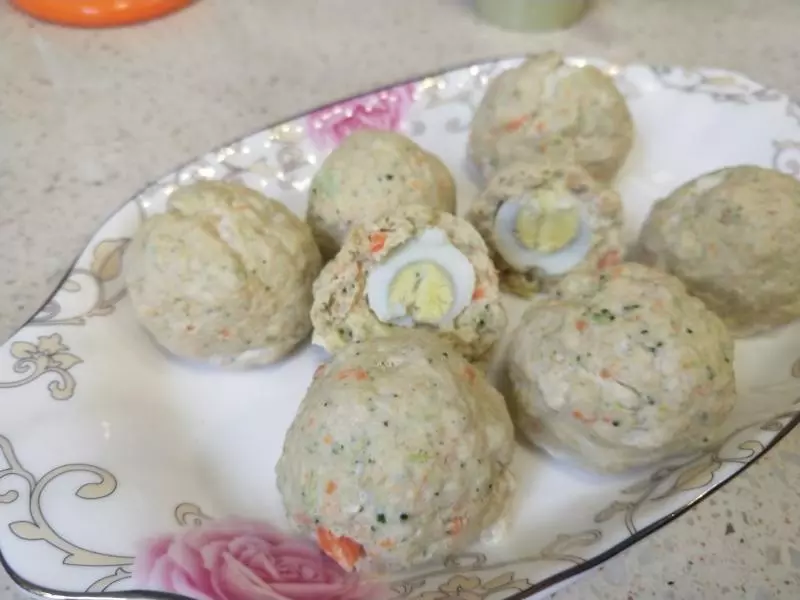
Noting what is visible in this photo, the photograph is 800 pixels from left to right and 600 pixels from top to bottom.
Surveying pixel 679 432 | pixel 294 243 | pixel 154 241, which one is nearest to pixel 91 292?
pixel 154 241

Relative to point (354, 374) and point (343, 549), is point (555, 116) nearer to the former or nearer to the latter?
point (354, 374)

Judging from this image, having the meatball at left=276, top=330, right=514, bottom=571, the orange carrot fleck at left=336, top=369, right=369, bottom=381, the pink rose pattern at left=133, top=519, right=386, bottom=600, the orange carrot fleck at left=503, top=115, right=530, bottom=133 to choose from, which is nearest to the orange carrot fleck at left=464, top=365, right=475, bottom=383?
the meatball at left=276, top=330, right=514, bottom=571

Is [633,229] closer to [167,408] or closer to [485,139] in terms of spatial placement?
[485,139]

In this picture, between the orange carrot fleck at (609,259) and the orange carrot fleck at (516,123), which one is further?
the orange carrot fleck at (516,123)

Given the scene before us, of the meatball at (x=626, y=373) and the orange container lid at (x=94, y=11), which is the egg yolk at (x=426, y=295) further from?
the orange container lid at (x=94, y=11)

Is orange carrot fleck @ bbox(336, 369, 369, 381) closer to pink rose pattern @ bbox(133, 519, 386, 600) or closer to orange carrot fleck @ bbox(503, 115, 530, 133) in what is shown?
pink rose pattern @ bbox(133, 519, 386, 600)

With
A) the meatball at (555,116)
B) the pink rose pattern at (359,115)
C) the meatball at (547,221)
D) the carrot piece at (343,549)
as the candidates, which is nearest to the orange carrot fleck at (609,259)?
the meatball at (547,221)

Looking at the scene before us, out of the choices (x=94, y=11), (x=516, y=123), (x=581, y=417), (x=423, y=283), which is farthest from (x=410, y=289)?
(x=94, y=11)
